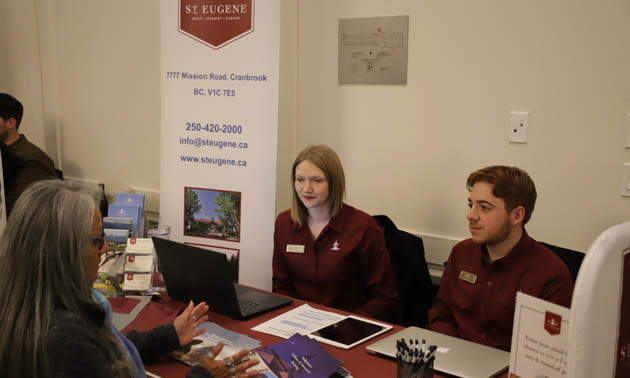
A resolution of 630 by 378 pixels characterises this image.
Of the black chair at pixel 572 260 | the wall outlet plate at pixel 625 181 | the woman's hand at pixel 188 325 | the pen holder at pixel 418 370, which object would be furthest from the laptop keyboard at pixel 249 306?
the wall outlet plate at pixel 625 181

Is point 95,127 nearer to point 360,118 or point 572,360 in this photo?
point 360,118

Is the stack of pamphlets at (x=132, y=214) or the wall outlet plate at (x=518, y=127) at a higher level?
the wall outlet plate at (x=518, y=127)

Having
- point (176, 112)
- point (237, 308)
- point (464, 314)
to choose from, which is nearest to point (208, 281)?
point (237, 308)

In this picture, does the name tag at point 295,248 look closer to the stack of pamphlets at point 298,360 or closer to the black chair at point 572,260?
the stack of pamphlets at point 298,360

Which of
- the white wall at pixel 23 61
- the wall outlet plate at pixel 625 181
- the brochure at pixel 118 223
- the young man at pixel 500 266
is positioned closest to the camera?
the young man at pixel 500 266

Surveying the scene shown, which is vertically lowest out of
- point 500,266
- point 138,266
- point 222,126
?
point 138,266

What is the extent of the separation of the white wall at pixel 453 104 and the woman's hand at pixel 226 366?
1680 mm

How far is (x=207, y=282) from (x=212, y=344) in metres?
0.30

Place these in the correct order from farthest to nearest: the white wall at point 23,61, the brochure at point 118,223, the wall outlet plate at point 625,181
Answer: the white wall at point 23,61 → the brochure at point 118,223 → the wall outlet plate at point 625,181

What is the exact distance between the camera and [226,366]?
66.3 inches

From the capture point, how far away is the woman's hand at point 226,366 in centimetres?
167

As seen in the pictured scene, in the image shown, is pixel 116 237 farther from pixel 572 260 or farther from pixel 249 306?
pixel 572 260

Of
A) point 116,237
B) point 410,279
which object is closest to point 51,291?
point 116,237

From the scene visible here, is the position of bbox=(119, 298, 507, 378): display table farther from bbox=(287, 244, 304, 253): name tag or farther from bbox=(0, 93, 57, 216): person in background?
bbox=(0, 93, 57, 216): person in background
